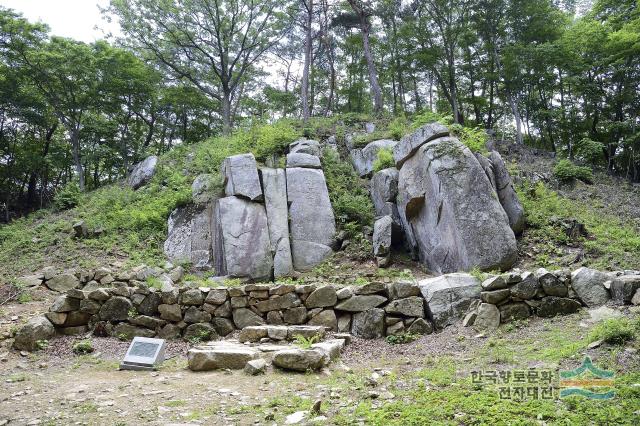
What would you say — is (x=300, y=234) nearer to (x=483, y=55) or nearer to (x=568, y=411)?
(x=568, y=411)

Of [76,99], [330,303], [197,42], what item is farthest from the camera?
[197,42]

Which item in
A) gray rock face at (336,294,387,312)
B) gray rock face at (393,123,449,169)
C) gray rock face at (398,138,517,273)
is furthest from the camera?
gray rock face at (393,123,449,169)

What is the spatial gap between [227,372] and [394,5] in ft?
78.6

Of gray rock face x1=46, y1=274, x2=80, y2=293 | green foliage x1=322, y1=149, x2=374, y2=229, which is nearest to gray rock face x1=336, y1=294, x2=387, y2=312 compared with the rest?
green foliage x1=322, y1=149, x2=374, y2=229

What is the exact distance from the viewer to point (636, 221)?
1167cm

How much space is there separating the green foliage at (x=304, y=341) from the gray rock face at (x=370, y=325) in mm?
853

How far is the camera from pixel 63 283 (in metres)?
9.23

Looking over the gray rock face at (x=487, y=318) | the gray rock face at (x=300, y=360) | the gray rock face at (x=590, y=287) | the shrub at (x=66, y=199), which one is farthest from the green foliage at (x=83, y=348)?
the shrub at (x=66, y=199)

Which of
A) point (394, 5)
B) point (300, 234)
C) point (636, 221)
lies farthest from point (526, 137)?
point (300, 234)

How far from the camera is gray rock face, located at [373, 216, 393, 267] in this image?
10361 millimetres

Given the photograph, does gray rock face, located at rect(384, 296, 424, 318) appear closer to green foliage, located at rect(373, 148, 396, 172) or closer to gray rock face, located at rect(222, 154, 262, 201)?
gray rock face, located at rect(222, 154, 262, 201)

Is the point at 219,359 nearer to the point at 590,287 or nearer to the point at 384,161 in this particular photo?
the point at 590,287

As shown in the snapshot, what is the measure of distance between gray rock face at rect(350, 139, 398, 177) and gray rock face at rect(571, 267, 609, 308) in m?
8.84

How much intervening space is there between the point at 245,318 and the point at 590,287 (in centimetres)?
547
